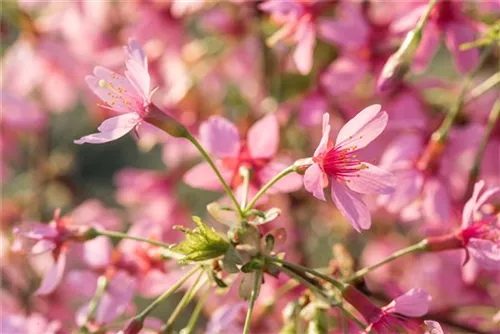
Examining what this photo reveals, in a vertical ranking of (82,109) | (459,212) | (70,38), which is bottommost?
(82,109)

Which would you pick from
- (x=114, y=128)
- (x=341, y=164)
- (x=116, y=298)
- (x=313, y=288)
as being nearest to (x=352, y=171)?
(x=341, y=164)

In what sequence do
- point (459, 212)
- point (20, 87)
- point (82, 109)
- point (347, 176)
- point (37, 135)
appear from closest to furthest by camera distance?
point (347, 176)
point (459, 212)
point (20, 87)
point (37, 135)
point (82, 109)

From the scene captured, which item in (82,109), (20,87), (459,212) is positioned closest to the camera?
(459,212)

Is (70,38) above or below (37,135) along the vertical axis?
above

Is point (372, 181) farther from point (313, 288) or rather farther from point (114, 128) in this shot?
point (114, 128)

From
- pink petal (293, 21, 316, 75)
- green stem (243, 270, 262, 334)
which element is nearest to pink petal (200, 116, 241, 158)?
pink petal (293, 21, 316, 75)

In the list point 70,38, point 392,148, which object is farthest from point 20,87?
point 392,148

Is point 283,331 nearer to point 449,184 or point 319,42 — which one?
point 449,184

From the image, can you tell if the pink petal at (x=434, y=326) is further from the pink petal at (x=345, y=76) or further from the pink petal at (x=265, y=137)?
the pink petal at (x=345, y=76)
